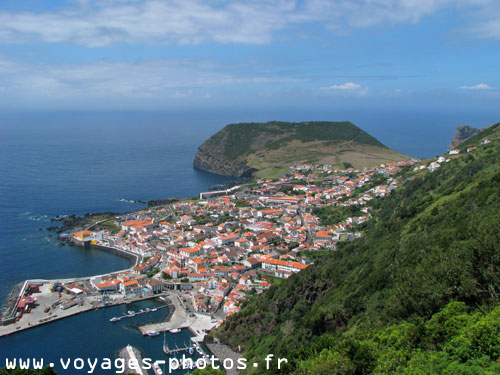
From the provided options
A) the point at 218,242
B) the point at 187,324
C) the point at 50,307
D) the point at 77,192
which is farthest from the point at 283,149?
the point at 187,324

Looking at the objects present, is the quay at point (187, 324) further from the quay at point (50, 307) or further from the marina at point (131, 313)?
the quay at point (50, 307)

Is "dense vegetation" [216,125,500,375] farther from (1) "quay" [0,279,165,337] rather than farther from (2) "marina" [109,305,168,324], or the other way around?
(1) "quay" [0,279,165,337]

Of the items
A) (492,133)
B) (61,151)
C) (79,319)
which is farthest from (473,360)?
(61,151)

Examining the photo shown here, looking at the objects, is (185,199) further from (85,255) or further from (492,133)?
(492,133)

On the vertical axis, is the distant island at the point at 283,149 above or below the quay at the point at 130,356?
above

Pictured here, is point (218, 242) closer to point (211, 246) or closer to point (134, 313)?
point (211, 246)

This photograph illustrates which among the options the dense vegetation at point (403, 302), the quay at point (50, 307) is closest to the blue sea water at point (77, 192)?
the quay at point (50, 307)

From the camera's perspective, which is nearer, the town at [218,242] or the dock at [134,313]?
the dock at [134,313]

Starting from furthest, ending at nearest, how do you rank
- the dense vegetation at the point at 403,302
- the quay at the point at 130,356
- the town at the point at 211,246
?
the town at the point at 211,246 < the quay at the point at 130,356 < the dense vegetation at the point at 403,302
